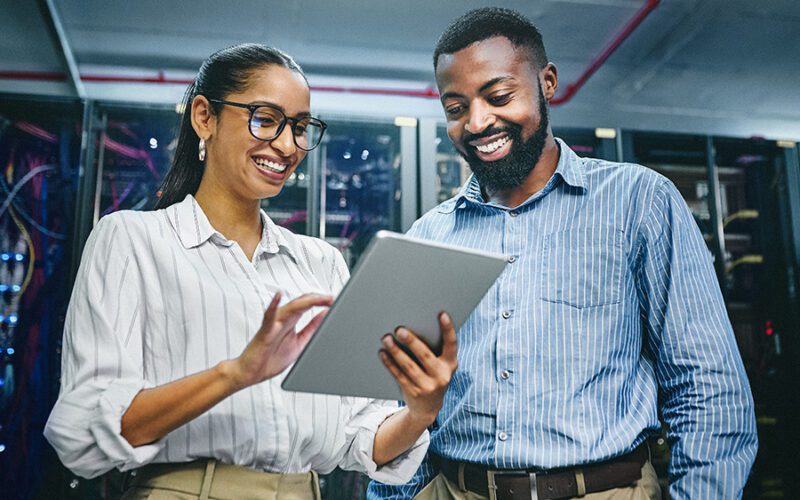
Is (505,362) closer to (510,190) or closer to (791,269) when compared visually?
(510,190)

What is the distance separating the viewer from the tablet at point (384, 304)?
31.5 inches

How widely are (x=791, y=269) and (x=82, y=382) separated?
3.46 meters

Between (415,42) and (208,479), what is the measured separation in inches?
120

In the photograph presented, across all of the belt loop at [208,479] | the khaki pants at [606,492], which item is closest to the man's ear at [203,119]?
the belt loop at [208,479]

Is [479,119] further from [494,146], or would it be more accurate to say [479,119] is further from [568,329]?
[568,329]

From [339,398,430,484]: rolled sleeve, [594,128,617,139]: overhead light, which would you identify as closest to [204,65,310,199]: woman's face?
[339,398,430,484]: rolled sleeve

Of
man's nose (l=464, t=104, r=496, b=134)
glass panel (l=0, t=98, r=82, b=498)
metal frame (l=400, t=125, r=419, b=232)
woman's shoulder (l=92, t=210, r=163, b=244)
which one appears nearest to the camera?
woman's shoulder (l=92, t=210, r=163, b=244)

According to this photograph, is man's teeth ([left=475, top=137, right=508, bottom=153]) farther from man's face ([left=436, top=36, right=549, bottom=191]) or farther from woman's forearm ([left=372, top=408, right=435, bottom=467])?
woman's forearm ([left=372, top=408, right=435, bottom=467])

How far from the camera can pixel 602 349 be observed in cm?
123

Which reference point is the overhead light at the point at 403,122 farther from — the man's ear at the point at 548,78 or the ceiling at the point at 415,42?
the man's ear at the point at 548,78

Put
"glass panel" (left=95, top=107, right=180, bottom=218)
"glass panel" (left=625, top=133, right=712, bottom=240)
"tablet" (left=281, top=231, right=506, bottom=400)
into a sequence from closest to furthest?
"tablet" (left=281, top=231, right=506, bottom=400) < "glass panel" (left=95, top=107, right=180, bottom=218) < "glass panel" (left=625, top=133, right=712, bottom=240)

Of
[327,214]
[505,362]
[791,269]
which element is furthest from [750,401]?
[791,269]

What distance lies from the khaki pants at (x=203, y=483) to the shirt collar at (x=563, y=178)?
781 mm

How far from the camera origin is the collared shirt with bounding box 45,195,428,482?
2.91 feet
